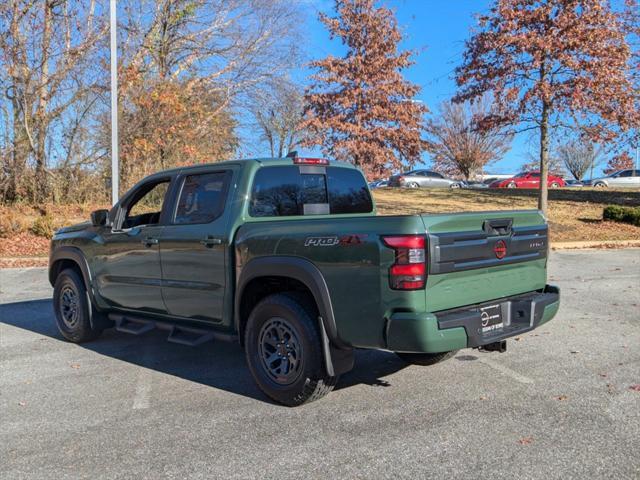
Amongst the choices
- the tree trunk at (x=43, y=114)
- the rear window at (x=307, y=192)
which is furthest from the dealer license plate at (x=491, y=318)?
the tree trunk at (x=43, y=114)

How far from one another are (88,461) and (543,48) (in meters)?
16.0

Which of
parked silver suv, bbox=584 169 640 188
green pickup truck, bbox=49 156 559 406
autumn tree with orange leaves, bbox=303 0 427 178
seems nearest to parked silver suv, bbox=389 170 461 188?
parked silver suv, bbox=584 169 640 188

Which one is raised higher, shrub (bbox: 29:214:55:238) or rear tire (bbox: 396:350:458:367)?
shrub (bbox: 29:214:55:238)

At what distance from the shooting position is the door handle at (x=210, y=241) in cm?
473

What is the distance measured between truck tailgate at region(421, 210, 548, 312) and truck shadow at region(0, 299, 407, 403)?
1317 millimetres

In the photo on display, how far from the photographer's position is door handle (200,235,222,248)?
15.5 feet

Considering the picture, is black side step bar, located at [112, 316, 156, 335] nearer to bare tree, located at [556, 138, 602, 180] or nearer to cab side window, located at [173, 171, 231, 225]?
cab side window, located at [173, 171, 231, 225]

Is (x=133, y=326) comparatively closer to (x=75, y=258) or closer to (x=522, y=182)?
(x=75, y=258)

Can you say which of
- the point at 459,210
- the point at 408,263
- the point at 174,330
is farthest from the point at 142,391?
the point at 459,210

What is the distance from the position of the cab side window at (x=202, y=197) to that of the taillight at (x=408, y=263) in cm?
176

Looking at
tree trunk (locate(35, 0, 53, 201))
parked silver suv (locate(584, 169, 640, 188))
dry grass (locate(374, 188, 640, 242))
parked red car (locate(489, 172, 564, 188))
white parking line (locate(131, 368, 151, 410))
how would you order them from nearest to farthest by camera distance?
white parking line (locate(131, 368, 151, 410)) < dry grass (locate(374, 188, 640, 242)) < tree trunk (locate(35, 0, 53, 201)) < parked red car (locate(489, 172, 564, 188)) < parked silver suv (locate(584, 169, 640, 188))

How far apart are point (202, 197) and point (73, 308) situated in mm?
2430

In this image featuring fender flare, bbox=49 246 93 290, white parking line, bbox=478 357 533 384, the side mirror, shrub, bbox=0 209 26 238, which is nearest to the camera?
white parking line, bbox=478 357 533 384

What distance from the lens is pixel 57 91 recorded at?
1881cm
